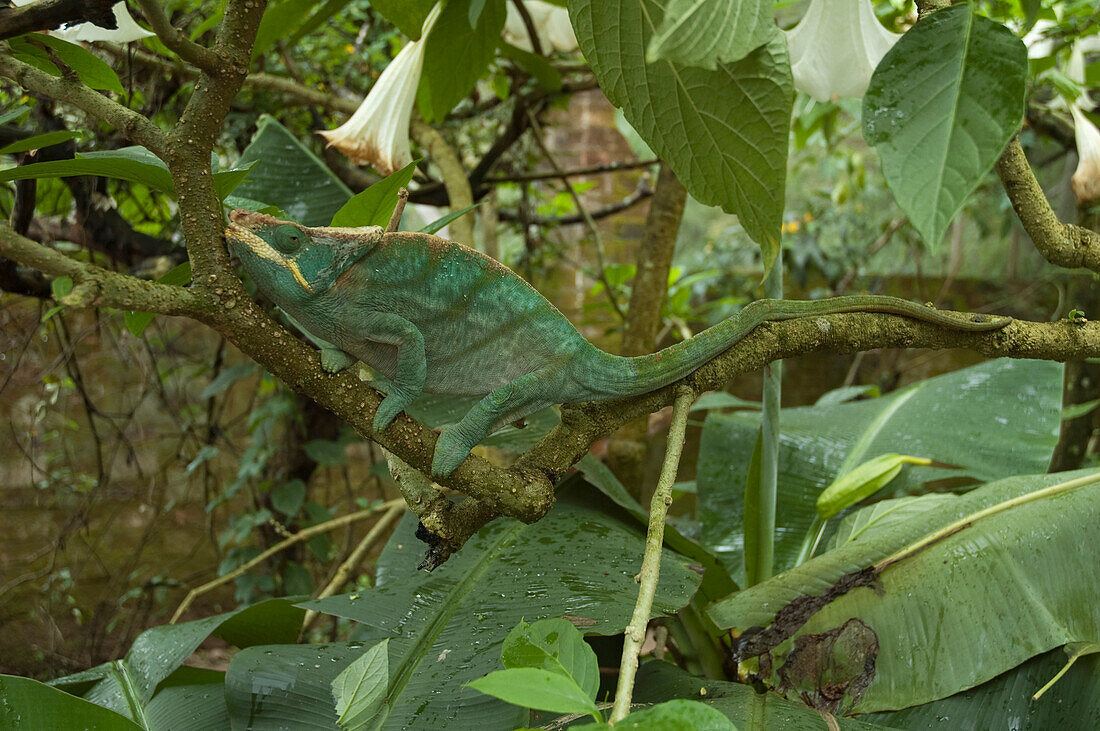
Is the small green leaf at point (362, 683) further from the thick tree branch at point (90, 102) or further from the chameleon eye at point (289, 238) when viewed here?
the thick tree branch at point (90, 102)

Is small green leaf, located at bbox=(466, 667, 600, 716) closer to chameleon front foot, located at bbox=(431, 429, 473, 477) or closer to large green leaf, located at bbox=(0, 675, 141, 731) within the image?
chameleon front foot, located at bbox=(431, 429, 473, 477)

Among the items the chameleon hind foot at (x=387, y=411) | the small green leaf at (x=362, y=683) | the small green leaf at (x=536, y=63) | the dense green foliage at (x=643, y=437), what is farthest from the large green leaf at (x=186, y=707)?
the small green leaf at (x=536, y=63)

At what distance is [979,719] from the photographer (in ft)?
2.82

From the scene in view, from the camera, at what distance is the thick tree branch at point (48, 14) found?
0.50 meters

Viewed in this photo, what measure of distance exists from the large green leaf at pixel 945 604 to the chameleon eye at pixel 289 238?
630 mm

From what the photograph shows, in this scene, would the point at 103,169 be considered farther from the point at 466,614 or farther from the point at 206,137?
the point at 466,614

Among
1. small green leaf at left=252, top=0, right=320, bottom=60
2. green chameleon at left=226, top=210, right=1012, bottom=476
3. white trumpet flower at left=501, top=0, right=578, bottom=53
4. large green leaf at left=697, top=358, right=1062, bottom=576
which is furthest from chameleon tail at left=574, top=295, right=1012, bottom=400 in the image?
white trumpet flower at left=501, top=0, right=578, bottom=53

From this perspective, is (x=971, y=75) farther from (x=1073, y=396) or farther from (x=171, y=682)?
(x=1073, y=396)

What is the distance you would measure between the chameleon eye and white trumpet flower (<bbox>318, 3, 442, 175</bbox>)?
0.31 meters

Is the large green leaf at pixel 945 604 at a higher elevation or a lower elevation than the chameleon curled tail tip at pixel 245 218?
lower

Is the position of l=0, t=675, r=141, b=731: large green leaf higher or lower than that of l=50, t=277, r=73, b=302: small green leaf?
lower

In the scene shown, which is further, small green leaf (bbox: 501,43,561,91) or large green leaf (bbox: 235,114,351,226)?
small green leaf (bbox: 501,43,561,91)

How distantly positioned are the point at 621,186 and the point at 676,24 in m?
3.22

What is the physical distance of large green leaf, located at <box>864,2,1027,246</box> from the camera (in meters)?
0.46
